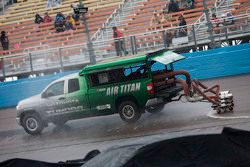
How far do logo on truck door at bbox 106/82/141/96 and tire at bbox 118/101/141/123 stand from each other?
34 cm

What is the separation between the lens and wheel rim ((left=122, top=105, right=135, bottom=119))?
46.8 feet

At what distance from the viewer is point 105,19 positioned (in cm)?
3222

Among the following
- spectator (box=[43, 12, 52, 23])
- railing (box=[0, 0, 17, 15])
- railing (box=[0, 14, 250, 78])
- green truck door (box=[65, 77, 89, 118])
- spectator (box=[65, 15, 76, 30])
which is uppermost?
railing (box=[0, 0, 17, 15])

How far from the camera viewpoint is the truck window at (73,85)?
14875mm

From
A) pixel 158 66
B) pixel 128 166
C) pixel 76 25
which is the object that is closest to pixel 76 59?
pixel 158 66

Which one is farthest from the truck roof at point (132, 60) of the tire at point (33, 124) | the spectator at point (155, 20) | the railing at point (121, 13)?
the railing at point (121, 13)

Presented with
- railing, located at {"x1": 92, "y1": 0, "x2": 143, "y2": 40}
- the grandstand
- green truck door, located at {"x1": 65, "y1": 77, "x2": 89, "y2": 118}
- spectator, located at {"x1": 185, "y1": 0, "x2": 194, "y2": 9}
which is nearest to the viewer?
green truck door, located at {"x1": 65, "y1": 77, "x2": 89, "y2": 118}

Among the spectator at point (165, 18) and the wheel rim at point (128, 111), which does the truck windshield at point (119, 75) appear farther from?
the spectator at point (165, 18)

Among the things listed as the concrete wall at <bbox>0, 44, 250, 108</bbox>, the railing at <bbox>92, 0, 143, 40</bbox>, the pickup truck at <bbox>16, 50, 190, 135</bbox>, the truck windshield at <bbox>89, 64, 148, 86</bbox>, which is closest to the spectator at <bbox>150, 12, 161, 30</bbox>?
the railing at <bbox>92, 0, 143, 40</bbox>

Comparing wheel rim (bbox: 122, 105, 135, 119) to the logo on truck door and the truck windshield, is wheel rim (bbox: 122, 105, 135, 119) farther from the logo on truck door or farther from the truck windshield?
the truck windshield

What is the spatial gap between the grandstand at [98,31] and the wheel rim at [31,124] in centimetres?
843

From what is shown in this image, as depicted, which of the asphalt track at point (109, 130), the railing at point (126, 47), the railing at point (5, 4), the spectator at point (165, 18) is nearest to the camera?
the asphalt track at point (109, 130)

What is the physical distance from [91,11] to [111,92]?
777 inches

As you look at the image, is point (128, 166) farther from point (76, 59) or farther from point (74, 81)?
point (76, 59)
